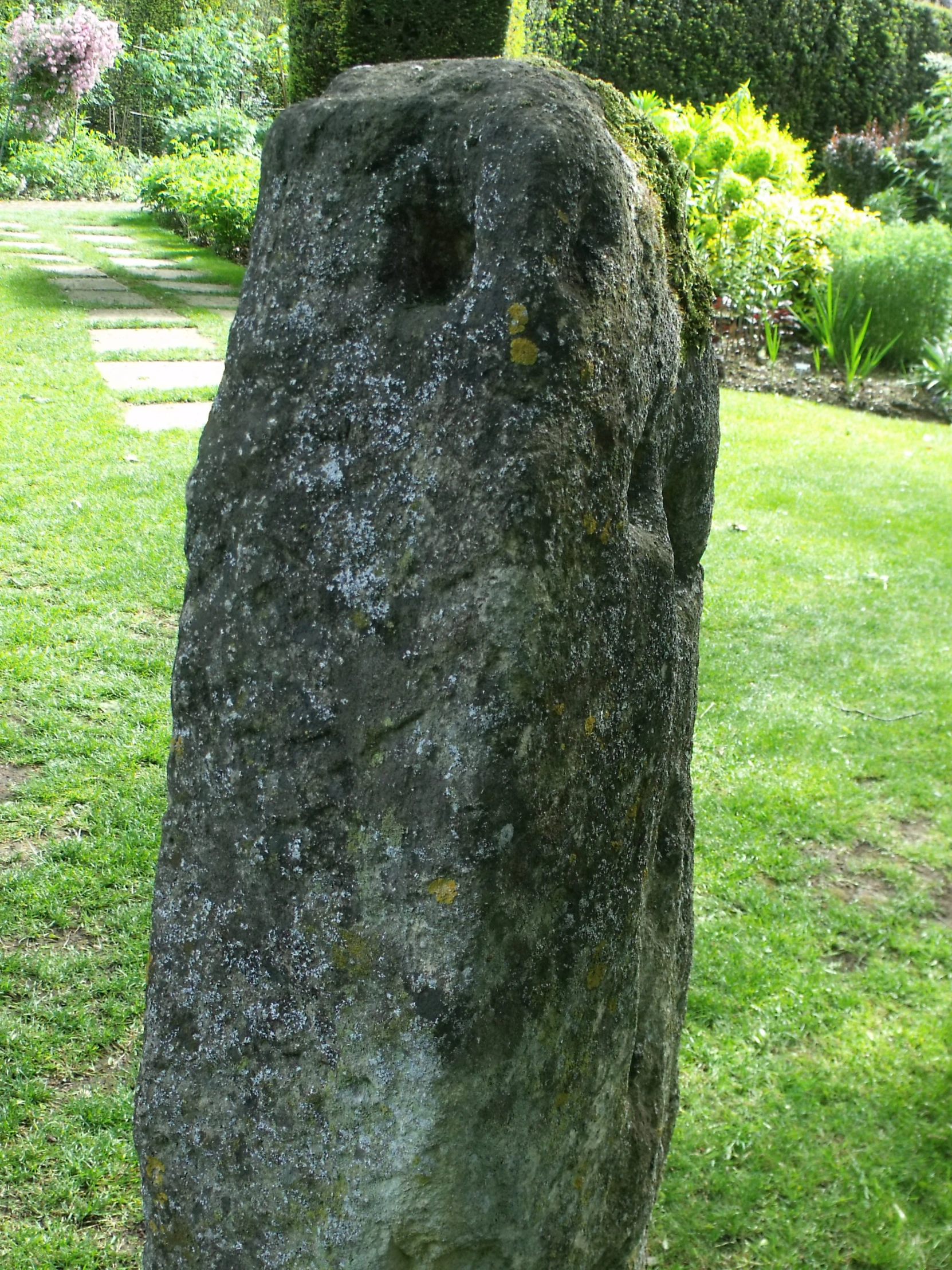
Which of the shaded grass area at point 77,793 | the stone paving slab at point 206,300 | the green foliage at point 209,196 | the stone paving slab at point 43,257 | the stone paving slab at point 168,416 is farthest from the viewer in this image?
the green foliage at point 209,196

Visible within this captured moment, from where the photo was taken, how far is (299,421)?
1502mm

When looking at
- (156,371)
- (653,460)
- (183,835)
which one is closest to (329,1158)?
(183,835)

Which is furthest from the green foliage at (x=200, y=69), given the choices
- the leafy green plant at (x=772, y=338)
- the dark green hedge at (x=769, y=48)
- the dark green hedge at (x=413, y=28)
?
the leafy green plant at (x=772, y=338)

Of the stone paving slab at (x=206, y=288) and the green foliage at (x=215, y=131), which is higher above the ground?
the green foliage at (x=215, y=131)

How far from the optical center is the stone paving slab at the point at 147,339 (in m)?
8.37

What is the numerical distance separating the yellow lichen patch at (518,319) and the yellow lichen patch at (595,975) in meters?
0.82

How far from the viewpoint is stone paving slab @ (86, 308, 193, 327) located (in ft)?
29.6

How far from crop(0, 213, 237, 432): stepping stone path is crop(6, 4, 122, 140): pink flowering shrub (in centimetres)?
527

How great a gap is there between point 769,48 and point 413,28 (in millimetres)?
8272

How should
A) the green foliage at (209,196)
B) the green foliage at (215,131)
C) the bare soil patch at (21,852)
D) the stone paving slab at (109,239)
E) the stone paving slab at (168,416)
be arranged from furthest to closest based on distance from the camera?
1. the green foliage at (215,131)
2. the stone paving slab at (109,239)
3. the green foliage at (209,196)
4. the stone paving slab at (168,416)
5. the bare soil patch at (21,852)

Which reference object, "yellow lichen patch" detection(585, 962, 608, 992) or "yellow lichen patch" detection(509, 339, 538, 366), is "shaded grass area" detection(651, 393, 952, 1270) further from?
"yellow lichen patch" detection(509, 339, 538, 366)

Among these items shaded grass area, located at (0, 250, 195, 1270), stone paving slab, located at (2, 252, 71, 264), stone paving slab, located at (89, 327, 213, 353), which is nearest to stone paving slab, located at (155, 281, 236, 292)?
stone paving slab, located at (2, 252, 71, 264)

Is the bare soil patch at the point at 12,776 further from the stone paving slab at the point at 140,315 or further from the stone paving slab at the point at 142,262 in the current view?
the stone paving slab at the point at 142,262

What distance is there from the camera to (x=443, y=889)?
1380 mm
